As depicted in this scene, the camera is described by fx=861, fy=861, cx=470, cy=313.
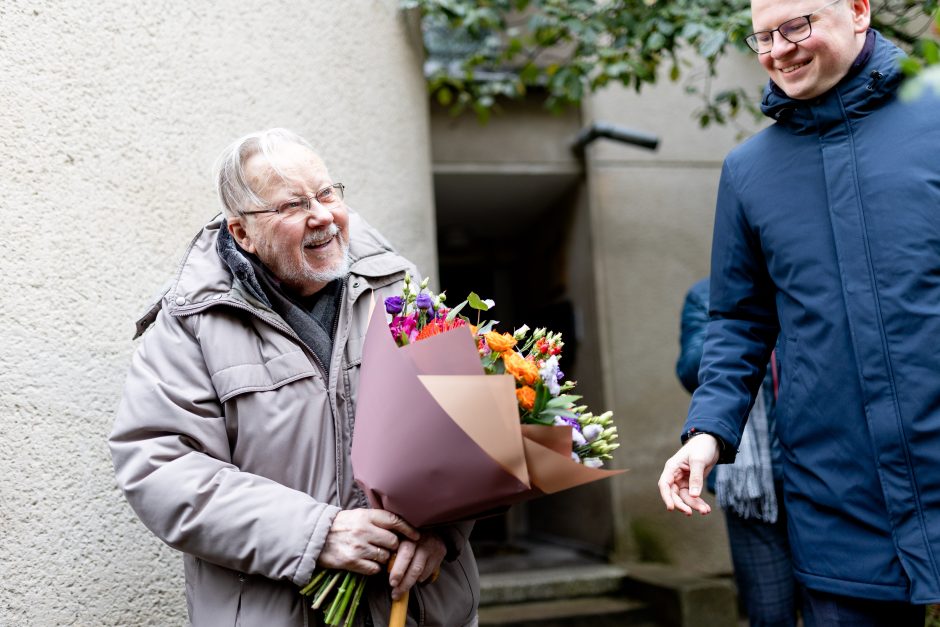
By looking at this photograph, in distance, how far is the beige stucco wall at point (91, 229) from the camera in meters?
2.26

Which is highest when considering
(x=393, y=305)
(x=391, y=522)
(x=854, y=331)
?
(x=393, y=305)

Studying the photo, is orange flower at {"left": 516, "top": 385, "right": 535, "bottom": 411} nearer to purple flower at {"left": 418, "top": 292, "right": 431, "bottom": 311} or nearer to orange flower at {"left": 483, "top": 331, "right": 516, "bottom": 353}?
orange flower at {"left": 483, "top": 331, "right": 516, "bottom": 353}

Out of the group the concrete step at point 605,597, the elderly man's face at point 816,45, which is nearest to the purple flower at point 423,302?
the elderly man's face at point 816,45

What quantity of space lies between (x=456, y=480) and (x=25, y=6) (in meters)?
1.81

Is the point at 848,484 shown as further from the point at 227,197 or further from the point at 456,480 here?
the point at 227,197

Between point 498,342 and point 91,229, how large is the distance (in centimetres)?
135

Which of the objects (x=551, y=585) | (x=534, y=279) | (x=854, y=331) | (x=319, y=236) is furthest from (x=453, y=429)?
(x=534, y=279)

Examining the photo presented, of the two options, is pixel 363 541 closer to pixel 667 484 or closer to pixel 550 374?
pixel 550 374

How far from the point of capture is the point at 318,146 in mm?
3348

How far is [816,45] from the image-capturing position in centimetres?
188

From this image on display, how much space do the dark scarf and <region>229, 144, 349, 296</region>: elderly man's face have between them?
5 centimetres

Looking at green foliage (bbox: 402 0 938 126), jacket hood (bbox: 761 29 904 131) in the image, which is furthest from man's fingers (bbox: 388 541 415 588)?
green foliage (bbox: 402 0 938 126)

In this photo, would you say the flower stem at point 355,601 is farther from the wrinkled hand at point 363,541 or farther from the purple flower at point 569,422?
the purple flower at point 569,422

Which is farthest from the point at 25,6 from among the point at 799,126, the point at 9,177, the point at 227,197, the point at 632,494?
the point at 632,494
